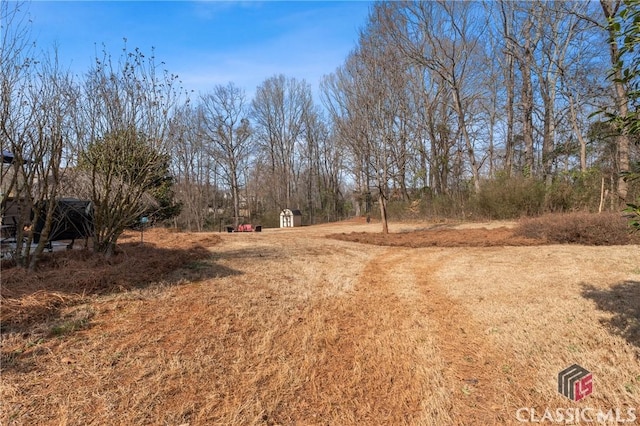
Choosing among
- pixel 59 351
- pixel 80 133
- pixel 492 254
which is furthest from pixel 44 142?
pixel 492 254

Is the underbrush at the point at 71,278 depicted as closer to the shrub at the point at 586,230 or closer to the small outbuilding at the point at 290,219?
the shrub at the point at 586,230

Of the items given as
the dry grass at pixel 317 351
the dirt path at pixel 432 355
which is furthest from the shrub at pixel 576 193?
the dirt path at pixel 432 355

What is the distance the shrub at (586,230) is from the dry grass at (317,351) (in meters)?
3.29

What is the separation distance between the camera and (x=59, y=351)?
2430 millimetres

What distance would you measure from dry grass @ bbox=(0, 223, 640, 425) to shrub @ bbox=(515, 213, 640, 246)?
329cm

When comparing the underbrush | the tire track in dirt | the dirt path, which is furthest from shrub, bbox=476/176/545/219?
the underbrush

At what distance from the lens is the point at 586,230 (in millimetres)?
7891

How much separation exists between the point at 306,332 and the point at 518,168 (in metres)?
19.9

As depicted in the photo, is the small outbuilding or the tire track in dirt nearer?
the tire track in dirt

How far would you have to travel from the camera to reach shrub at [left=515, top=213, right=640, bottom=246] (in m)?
7.52

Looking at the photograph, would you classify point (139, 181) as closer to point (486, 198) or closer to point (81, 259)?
point (81, 259)

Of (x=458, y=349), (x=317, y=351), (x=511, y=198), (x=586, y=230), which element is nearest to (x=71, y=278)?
(x=317, y=351)

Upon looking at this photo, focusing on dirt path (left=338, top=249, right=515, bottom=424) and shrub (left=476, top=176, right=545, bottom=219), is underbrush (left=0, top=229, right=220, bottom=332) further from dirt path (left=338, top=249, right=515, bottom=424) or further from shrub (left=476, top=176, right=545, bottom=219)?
shrub (left=476, top=176, right=545, bottom=219)

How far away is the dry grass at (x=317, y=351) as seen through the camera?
209 cm
